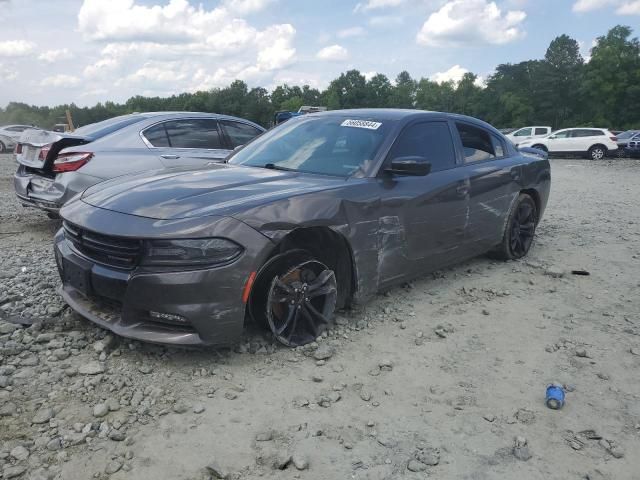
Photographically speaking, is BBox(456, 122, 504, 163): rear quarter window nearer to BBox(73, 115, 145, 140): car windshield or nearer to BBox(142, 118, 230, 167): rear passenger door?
BBox(142, 118, 230, 167): rear passenger door

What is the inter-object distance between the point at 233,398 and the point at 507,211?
3.63m

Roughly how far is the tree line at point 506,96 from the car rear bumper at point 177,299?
5091 cm

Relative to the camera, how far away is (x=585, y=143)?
82.5 feet

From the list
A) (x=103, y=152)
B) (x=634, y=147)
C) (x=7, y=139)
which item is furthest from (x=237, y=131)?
(x=634, y=147)

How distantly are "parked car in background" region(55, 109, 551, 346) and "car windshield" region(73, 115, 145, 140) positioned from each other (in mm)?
2477

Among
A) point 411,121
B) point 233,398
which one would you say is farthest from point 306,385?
point 411,121

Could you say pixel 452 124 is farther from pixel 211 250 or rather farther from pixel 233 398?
pixel 233 398

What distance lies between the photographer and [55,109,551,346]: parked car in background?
2.95 metres

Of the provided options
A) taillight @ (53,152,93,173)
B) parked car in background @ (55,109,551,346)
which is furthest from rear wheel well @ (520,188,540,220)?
taillight @ (53,152,93,173)

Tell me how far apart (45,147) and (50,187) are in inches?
18.9

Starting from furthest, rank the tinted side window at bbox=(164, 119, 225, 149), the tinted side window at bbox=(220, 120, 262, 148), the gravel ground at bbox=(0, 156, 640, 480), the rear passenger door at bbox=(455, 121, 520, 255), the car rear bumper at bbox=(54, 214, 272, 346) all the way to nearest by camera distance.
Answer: the tinted side window at bbox=(220, 120, 262, 148), the tinted side window at bbox=(164, 119, 225, 149), the rear passenger door at bbox=(455, 121, 520, 255), the car rear bumper at bbox=(54, 214, 272, 346), the gravel ground at bbox=(0, 156, 640, 480)

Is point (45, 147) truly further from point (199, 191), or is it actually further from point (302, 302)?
point (302, 302)

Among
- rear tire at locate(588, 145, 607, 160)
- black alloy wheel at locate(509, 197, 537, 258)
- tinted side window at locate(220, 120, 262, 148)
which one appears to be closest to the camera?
black alloy wheel at locate(509, 197, 537, 258)

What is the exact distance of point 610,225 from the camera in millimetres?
7738
